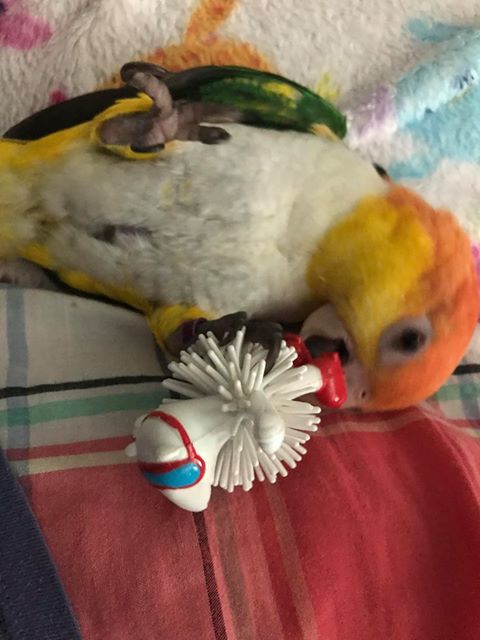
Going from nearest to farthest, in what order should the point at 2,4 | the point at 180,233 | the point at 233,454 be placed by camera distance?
the point at 233,454
the point at 180,233
the point at 2,4

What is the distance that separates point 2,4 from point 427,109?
45 cm

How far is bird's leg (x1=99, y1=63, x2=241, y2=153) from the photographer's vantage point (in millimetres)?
544

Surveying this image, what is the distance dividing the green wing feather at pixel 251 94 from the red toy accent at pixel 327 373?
0.65ft

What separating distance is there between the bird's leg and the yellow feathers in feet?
0.39

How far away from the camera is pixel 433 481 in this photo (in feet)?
1.77

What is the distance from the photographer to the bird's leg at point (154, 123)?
21.4 inches

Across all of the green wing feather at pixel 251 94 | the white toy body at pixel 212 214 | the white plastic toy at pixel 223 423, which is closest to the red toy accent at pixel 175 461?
the white plastic toy at pixel 223 423

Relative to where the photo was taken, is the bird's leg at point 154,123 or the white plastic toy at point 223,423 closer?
the white plastic toy at point 223,423

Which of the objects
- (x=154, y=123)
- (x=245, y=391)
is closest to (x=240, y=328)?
(x=245, y=391)

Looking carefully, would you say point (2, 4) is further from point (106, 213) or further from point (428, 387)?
point (428, 387)

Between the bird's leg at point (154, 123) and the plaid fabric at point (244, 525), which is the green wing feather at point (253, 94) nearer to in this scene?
the bird's leg at point (154, 123)

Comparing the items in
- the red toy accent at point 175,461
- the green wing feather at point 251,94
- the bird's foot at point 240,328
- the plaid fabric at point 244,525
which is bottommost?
the plaid fabric at point 244,525

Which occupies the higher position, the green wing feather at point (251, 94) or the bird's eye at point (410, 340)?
the green wing feather at point (251, 94)

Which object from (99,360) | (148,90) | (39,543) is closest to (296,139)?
(148,90)
